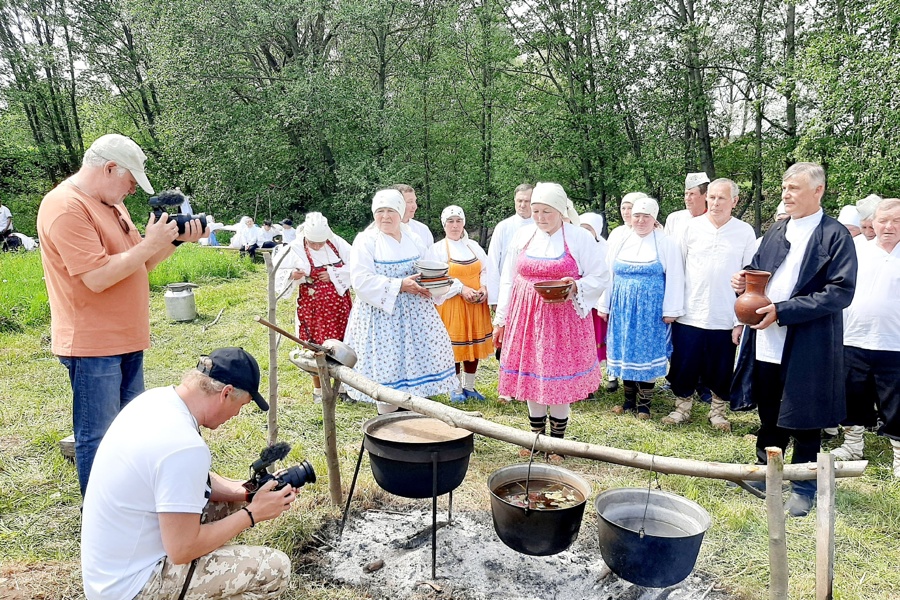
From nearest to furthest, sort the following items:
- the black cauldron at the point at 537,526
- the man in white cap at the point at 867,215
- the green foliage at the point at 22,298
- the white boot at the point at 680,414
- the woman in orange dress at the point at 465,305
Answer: the black cauldron at the point at 537,526, the man in white cap at the point at 867,215, the white boot at the point at 680,414, the woman in orange dress at the point at 465,305, the green foliage at the point at 22,298

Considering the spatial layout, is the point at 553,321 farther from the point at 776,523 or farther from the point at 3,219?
the point at 3,219

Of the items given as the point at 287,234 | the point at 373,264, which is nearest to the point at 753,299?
the point at 373,264

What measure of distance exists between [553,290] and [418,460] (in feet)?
5.06

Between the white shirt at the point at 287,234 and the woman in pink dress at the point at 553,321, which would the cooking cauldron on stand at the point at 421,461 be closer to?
the woman in pink dress at the point at 553,321

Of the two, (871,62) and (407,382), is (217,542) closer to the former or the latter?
(407,382)

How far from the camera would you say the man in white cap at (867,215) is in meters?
4.86

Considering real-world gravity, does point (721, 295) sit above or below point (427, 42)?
below

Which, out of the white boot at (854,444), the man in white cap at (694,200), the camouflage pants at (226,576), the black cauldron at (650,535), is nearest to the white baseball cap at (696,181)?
the man in white cap at (694,200)

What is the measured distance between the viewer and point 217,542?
2158 millimetres

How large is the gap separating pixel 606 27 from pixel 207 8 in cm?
1165

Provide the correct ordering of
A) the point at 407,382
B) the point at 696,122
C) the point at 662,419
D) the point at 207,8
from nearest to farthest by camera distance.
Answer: the point at 407,382 < the point at 662,419 < the point at 696,122 < the point at 207,8

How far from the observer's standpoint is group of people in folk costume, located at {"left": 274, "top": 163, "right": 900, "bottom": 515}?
3.51 meters

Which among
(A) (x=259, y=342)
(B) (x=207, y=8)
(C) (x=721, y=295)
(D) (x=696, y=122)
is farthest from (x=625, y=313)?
(B) (x=207, y=8)

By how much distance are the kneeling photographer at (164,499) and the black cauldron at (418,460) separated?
75 cm
